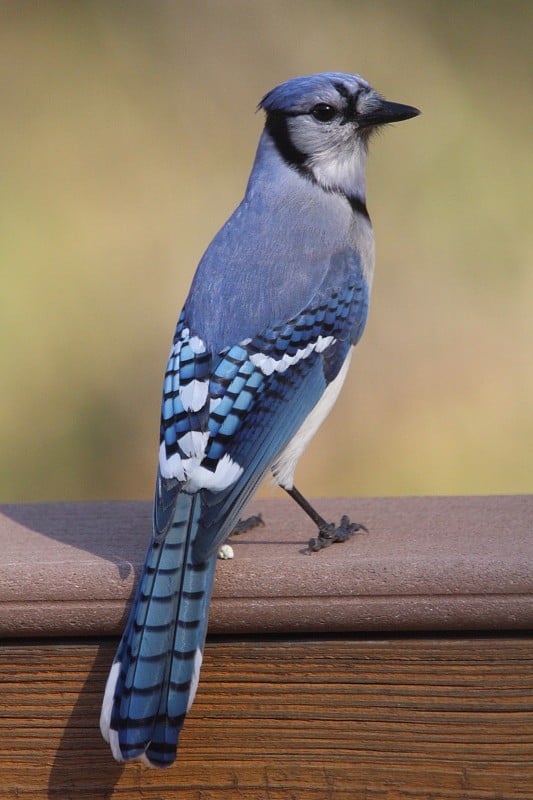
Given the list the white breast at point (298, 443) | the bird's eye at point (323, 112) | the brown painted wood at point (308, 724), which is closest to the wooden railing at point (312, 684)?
the brown painted wood at point (308, 724)

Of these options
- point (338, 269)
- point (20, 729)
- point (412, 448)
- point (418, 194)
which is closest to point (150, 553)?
point (20, 729)

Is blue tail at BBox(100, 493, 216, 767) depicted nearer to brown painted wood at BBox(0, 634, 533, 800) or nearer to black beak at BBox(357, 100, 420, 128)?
brown painted wood at BBox(0, 634, 533, 800)

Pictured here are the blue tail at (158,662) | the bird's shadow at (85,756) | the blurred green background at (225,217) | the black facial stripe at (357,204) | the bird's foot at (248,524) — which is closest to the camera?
the blue tail at (158,662)

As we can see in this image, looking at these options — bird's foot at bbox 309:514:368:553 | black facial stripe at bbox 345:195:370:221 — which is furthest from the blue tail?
black facial stripe at bbox 345:195:370:221

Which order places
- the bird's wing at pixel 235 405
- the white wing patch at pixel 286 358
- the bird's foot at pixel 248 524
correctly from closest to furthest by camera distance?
the bird's wing at pixel 235 405
the white wing patch at pixel 286 358
the bird's foot at pixel 248 524

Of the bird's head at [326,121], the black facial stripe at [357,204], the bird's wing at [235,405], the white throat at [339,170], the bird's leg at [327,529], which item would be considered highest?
the bird's head at [326,121]

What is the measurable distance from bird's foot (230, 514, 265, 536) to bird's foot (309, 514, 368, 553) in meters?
0.15

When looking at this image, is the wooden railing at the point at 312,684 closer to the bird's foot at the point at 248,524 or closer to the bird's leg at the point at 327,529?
the bird's leg at the point at 327,529

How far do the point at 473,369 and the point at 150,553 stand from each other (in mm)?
1862

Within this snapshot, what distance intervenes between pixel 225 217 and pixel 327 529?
166 centimetres

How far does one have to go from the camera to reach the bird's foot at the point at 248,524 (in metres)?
1.94

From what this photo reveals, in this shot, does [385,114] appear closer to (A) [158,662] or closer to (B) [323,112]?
(B) [323,112]

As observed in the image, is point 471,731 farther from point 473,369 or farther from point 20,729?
point 473,369

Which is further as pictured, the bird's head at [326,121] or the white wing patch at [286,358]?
the bird's head at [326,121]
